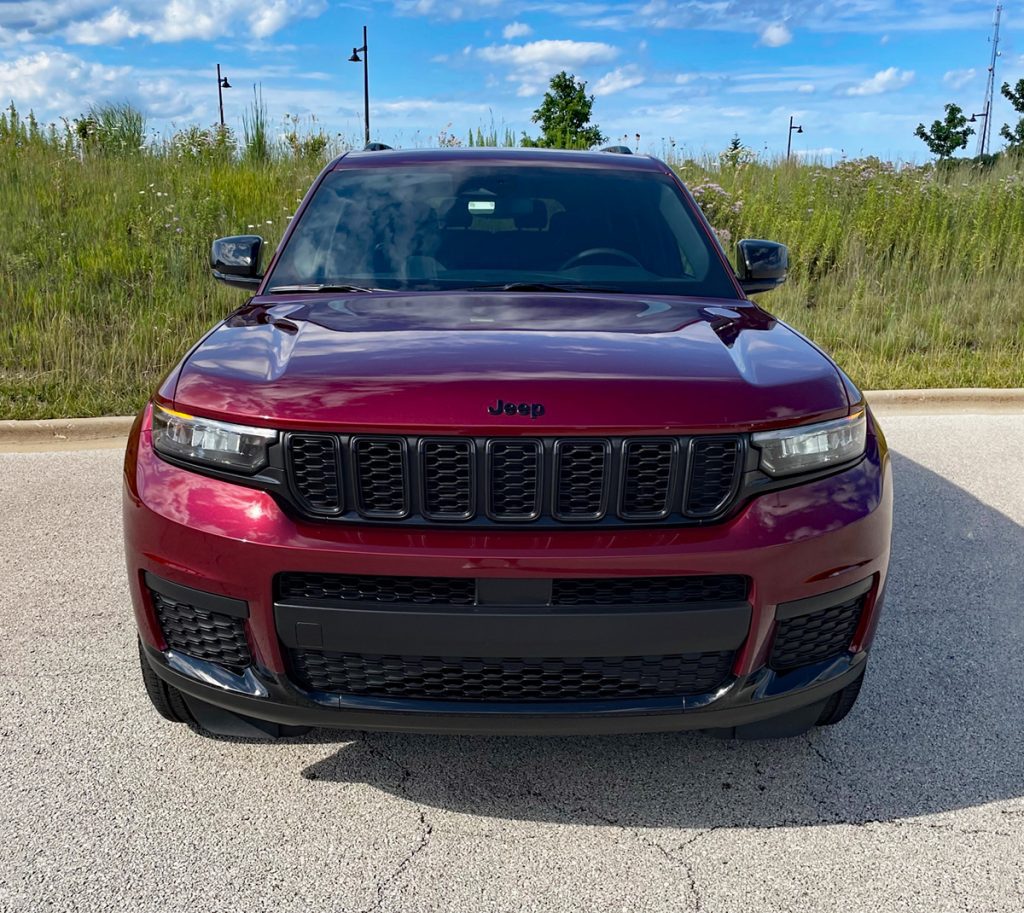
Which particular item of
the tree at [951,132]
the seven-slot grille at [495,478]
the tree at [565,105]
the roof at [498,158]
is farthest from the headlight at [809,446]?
the tree at [951,132]

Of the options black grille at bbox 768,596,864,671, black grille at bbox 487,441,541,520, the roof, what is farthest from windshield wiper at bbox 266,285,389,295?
black grille at bbox 768,596,864,671

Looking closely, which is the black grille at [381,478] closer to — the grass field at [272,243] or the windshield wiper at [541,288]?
the windshield wiper at [541,288]

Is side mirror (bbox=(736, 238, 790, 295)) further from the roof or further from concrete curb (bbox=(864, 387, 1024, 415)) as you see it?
concrete curb (bbox=(864, 387, 1024, 415))

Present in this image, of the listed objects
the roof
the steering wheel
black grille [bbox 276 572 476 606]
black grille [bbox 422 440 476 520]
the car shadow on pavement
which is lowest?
the car shadow on pavement

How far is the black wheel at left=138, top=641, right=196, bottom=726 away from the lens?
3.00 m

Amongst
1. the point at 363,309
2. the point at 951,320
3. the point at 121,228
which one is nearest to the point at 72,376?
the point at 121,228

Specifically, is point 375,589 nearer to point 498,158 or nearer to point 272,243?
point 498,158

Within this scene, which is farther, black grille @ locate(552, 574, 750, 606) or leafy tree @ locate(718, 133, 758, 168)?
leafy tree @ locate(718, 133, 758, 168)

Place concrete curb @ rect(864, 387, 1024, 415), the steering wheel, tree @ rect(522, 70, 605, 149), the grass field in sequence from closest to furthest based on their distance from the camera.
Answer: the steering wheel < concrete curb @ rect(864, 387, 1024, 415) < the grass field < tree @ rect(522, 70, 605, 149)

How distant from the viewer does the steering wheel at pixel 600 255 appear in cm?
390

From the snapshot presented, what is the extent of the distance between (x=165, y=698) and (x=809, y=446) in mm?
1939

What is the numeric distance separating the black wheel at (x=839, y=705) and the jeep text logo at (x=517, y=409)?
1.30 meters

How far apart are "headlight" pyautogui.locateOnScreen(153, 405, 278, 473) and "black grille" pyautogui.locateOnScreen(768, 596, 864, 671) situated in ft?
4.40

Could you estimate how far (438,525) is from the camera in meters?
2.47
